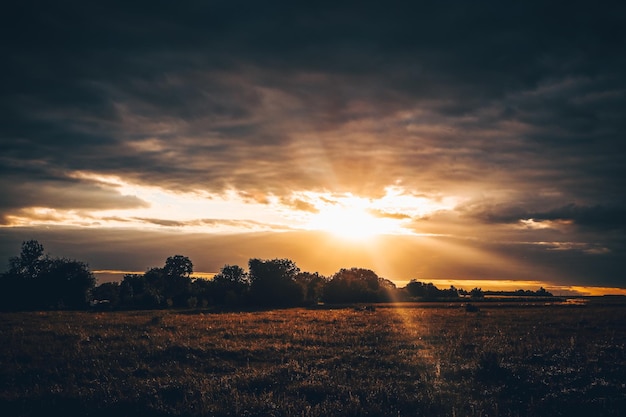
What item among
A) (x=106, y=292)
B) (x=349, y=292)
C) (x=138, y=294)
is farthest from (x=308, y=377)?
(x=349, y=292)

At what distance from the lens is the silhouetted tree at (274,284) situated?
110 meters

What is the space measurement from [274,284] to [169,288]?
31.6 metres

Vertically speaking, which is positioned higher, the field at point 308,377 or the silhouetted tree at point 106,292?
the field at point 308,377

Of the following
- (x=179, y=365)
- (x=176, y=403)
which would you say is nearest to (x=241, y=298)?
(x=179, y=365)

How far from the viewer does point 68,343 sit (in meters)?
25.4

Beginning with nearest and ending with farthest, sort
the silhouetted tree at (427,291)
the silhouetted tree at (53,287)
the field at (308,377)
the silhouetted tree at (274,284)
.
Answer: the field at (308,377) < the silhouetted tree at (53,287) < the silhouetted tree at (274,284) < the silhouetted tree at (427,291)

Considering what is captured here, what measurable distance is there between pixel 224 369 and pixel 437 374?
8592 millimetres

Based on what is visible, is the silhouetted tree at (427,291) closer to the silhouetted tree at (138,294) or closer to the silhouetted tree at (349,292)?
the silhouetted tree at (349,292)

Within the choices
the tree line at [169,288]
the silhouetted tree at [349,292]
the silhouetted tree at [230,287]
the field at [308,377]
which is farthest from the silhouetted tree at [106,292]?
the field at [308,377]

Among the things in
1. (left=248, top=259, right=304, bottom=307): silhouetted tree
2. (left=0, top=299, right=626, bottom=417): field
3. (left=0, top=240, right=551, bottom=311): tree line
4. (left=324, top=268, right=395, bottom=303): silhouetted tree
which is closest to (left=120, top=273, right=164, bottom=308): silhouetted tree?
(left=0, top=240, right=551, bottom=311): tree line

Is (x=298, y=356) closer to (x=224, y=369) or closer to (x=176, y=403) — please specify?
(x=224, y=369)

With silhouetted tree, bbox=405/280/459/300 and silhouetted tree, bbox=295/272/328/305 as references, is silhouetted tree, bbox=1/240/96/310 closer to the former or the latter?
silhouetted tree, bbox=295/272/328/305

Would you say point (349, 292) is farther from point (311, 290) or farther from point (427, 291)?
point (427, 291)

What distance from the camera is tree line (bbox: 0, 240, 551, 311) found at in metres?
94.7
